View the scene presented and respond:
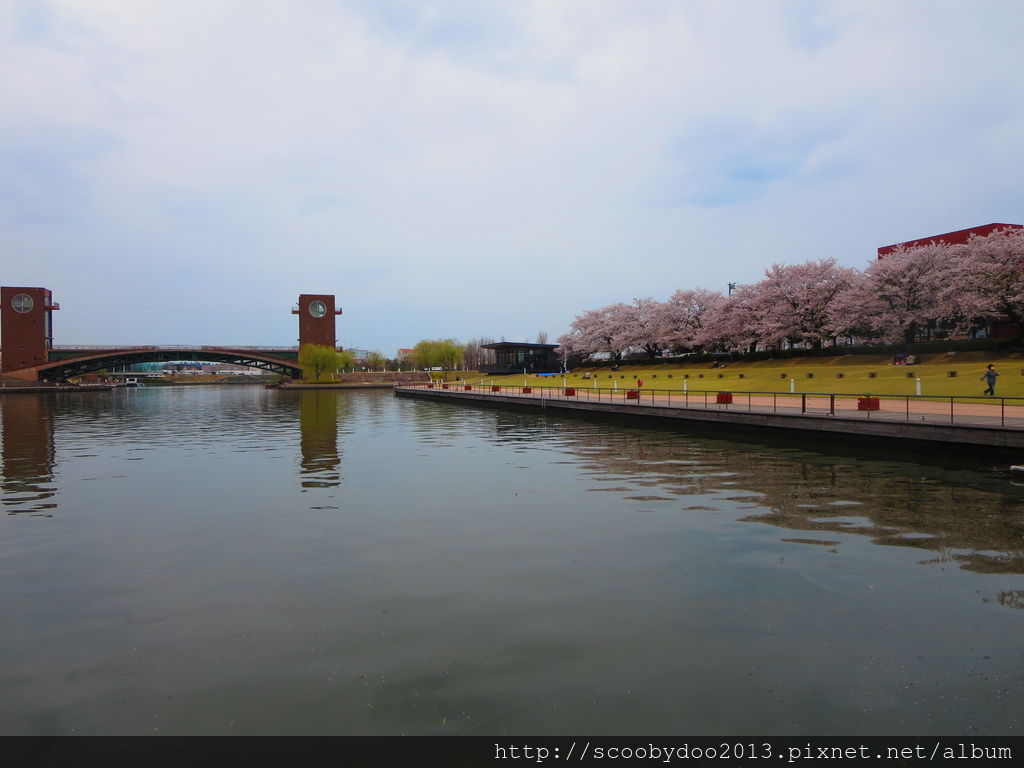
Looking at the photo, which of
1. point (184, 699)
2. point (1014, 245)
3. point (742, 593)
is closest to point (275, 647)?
point (184, 699)

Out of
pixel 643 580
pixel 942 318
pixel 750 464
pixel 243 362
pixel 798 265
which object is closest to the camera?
pixel 643 580

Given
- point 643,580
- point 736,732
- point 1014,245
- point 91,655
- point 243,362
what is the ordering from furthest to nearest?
1. point 243,362
2. point 1014,245
3. point 643,580
4. point 91,655
5. point 736,732

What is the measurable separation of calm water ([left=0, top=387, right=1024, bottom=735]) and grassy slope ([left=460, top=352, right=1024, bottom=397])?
2638cm

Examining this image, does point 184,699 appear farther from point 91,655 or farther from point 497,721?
point 497,721

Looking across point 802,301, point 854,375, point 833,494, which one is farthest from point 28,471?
point 802,301

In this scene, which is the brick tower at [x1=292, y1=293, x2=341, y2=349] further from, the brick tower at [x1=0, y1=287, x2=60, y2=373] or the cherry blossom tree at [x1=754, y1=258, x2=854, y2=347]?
the cherry blossom tree at [x1=754, y1=258, x2=854, y2=347]

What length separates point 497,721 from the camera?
573cm

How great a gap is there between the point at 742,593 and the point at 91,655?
7.87 meters

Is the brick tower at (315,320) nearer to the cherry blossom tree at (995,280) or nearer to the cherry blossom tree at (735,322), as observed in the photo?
the cherry blossom tree at (735,322)

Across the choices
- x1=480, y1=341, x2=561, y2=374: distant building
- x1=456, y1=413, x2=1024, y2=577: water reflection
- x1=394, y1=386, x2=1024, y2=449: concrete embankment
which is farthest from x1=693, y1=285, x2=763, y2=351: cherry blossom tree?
x1=456, y1=413, x2=1024, y2=577: water reflection

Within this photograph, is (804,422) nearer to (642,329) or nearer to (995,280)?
(995,280)

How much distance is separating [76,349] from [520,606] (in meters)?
171

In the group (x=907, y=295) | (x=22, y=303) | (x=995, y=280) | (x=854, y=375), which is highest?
(x=22, y=303)

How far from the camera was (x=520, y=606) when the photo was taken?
8570mm
